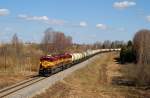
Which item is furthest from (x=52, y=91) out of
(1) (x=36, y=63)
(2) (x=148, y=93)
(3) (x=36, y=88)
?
(1) (x=36, y=63)

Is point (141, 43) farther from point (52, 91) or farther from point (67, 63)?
point (52, 91)

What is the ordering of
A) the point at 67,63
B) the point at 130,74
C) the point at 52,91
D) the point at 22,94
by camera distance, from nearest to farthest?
the point at 22,94
the point at 52,91
the point at 130,74
the point at 67,63

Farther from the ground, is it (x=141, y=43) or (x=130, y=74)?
(x=141, y=43)

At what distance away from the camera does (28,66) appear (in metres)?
56.1

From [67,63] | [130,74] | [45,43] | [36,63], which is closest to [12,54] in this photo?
[36,63]

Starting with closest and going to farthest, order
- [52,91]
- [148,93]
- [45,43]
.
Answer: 1. [52,91]
2. [148,93]
3. [45,43]

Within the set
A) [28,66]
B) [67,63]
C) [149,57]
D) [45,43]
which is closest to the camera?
[149,57]

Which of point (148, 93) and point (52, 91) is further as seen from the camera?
point (148, 93)

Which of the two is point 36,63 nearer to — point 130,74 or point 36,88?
point 130,74

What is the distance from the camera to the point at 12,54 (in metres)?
58.9

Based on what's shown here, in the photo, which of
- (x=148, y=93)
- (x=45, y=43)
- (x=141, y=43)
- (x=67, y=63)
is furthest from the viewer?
(x=45, y=43)

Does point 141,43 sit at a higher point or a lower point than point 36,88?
higher

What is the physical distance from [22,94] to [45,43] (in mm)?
96323

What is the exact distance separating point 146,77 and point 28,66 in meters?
21.7
